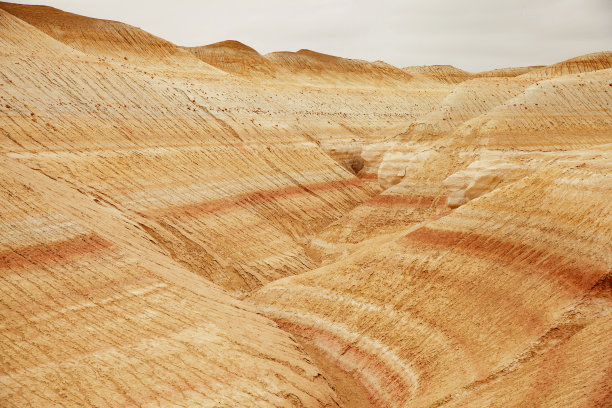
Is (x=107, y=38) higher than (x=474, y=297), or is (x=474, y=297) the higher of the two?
(x=107, y=38)

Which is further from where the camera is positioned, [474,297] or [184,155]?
[184,155]

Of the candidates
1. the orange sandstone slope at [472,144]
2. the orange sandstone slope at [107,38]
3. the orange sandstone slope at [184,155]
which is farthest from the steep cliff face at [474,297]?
the orange sandstone slope at [107,38]

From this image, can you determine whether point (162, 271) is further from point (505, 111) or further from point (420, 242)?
point (505, 111)

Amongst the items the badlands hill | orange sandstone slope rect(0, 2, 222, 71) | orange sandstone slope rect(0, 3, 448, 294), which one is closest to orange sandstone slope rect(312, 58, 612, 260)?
the badlands hill

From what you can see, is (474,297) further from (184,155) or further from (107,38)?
(107,38)

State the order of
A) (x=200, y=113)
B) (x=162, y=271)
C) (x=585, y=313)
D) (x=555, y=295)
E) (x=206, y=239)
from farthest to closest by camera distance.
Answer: (x=200, y=113), (x=206, y=239), (x=162, y=271), (x=555, y=295), (x=585, y=313)

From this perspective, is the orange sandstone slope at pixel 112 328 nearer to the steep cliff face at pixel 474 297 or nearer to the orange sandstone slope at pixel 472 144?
the steep cliff face at pixel 474 297

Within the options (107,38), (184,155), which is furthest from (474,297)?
(107,38)

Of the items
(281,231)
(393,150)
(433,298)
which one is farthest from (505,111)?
(433,298)
